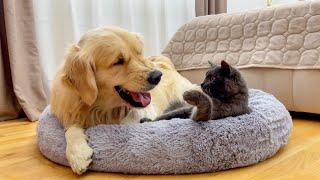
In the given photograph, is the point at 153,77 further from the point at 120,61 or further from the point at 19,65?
the point at 19,65

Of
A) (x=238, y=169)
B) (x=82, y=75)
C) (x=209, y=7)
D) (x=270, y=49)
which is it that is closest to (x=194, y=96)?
(x=238, y=169)

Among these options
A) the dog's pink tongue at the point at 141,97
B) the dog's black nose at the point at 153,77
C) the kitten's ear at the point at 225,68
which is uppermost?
the kitten's ear at the point at 225,68

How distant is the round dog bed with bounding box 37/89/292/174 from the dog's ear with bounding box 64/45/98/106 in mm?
133

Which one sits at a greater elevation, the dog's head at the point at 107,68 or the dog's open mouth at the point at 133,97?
the dog's head at the point at 107,68

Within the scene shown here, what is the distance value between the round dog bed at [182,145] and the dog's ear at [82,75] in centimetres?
13

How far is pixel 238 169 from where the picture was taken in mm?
1306

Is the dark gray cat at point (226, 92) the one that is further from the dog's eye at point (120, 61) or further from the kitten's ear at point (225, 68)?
the dog's eye at point (120, 61)

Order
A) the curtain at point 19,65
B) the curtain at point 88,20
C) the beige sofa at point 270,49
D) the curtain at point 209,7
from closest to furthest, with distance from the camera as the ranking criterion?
the beige sofa at point 270,49 → the curtain at point 19,65 → the curtain at point 88,20 → the curtain at point 209,7

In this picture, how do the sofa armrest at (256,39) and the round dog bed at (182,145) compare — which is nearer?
the round dog bed at (182,145)

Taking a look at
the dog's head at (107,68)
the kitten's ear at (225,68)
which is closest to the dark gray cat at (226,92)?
the kitten's ear at (225,68)

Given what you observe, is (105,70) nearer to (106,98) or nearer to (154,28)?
(106,98)

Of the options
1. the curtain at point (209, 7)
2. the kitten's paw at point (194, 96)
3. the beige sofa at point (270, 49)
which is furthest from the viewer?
the curtain at point (209, 7)

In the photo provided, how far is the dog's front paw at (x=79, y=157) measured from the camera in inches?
50.4

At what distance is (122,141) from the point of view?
4.37 feet
